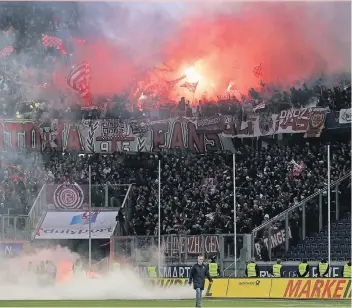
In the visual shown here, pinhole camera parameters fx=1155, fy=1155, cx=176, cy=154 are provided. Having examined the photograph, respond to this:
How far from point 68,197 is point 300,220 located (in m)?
11.2

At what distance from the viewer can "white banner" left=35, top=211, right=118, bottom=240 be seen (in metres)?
51.3

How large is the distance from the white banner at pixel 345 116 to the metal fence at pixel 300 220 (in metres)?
4.69

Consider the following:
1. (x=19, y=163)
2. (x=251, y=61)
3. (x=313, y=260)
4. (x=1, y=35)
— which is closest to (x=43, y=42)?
(x=1, y=35)

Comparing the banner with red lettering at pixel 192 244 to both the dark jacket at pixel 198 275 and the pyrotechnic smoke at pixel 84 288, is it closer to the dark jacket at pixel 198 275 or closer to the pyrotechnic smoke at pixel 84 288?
the pyrotechnic smoke at pixel 84 288

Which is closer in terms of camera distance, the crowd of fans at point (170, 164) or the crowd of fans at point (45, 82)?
the crowd of fans at point (170, 164)

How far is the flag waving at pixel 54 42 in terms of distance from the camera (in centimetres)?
5916

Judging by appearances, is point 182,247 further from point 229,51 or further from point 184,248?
point 229,51

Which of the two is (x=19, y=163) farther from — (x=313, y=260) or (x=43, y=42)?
(x=313, y=260)

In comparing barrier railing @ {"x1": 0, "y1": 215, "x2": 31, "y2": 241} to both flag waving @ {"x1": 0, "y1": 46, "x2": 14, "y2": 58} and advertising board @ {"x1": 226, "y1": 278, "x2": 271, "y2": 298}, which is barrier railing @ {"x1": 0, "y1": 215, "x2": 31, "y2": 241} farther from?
advertising board @ {"x1": 226, "y1": 278, "x2": 271, "y2": 298}

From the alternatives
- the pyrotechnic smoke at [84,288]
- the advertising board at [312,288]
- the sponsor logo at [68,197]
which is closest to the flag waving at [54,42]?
the sponsor logo at [68,197]

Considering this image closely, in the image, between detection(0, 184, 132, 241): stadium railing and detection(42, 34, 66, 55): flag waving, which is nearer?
detection(0, 184, 132, 241): stadium railing

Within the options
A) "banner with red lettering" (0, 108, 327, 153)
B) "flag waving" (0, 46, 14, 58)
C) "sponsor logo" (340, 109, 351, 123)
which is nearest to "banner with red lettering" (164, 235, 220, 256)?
"sponsor logo" (340, 109, 351, 123)

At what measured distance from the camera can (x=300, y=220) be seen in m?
48.3

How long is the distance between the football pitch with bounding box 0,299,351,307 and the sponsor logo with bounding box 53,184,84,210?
15.1 meters
